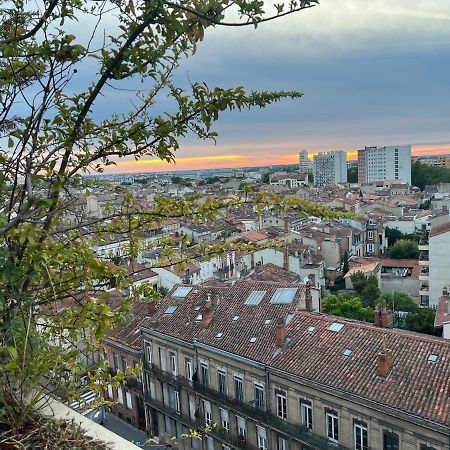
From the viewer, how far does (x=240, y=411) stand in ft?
63.0

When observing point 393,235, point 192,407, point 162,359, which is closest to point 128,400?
point 162,359

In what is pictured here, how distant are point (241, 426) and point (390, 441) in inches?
266

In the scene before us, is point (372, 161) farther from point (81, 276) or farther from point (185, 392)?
point (81, 276)

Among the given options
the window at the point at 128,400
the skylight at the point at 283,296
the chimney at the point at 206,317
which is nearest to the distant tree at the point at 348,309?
the skylight at the point at 283,296

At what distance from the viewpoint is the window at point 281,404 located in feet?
58.4

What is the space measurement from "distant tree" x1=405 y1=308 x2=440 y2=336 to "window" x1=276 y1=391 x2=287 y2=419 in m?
16.5

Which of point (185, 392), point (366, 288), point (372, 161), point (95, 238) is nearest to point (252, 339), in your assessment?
point (185, 392)

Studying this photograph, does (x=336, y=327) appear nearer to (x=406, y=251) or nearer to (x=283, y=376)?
(x=283, y=376)

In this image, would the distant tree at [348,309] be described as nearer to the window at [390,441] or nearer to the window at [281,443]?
the window at [281,443]

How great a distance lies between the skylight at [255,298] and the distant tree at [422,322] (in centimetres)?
1455

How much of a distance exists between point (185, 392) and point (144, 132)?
66.3ft

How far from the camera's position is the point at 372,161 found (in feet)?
511

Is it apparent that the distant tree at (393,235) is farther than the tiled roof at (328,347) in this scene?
Yes

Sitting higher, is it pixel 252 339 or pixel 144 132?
pixel 144 132
